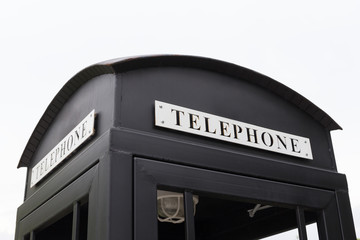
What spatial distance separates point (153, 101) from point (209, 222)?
5.65 feet

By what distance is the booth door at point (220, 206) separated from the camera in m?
2.14

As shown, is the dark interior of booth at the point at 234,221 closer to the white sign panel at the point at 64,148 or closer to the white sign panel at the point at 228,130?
the white sign panel at the point at 228,130

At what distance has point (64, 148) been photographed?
8.70 feet

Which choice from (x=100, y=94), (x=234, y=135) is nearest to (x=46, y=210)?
→ (x=100, y=94)

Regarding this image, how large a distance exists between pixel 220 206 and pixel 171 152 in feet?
4.17

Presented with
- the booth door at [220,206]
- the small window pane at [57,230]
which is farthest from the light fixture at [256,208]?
the small window pane at [57,230]

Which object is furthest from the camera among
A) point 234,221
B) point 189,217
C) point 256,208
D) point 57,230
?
point 234,221

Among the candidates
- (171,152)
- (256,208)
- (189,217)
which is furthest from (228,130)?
(256,208)

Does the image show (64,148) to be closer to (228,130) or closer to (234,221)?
(228,130)

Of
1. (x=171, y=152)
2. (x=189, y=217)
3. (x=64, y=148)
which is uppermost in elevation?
(x=64, y=148)

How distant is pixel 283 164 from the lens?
8.88 feet

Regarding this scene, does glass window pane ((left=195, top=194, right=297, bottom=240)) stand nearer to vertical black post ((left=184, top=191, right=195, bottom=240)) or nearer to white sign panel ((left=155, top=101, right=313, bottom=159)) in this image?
white sign panel ((left=155, top=101, right=313, bottom=159))

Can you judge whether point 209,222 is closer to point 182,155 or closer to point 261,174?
point 261,174

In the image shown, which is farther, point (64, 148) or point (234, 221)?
point (234, 221)
